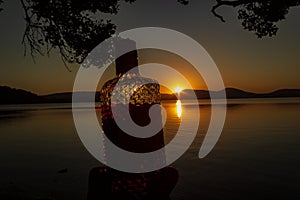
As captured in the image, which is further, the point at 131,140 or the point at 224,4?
the point at 224,4

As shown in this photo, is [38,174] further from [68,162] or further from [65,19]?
[65,19]

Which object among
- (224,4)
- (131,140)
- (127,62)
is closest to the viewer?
(131,140)

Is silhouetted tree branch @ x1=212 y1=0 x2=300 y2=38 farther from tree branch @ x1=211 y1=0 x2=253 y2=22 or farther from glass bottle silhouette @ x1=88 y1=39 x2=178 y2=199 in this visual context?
glass bottle silhouette @ x1=88 y1=39 x2=178 y2=199

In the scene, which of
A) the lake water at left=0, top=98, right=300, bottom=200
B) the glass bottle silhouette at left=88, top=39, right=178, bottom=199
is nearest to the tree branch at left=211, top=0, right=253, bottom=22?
the glass bottle silhouette at left=88, top=39, right=178, bottom=199

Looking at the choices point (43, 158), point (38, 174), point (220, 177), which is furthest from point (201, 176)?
point (43, 158)

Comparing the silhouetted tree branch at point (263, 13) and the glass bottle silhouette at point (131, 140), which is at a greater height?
the silhouetted tree branch at point (263, 13)

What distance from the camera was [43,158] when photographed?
1308 inches

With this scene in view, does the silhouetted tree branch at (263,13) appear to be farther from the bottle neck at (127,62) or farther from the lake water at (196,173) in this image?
the lake water at (196,173)

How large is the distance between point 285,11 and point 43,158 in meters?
32.0

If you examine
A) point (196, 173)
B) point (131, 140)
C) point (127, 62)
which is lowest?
point (196, 173)

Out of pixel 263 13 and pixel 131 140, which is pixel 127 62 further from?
pixel 263 13

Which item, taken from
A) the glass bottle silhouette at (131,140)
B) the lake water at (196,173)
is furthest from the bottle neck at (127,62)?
the lake water at (196,173)

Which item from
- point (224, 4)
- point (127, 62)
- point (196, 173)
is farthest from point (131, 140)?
point (196, 173)

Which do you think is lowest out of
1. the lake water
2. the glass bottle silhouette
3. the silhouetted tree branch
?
the lake water
